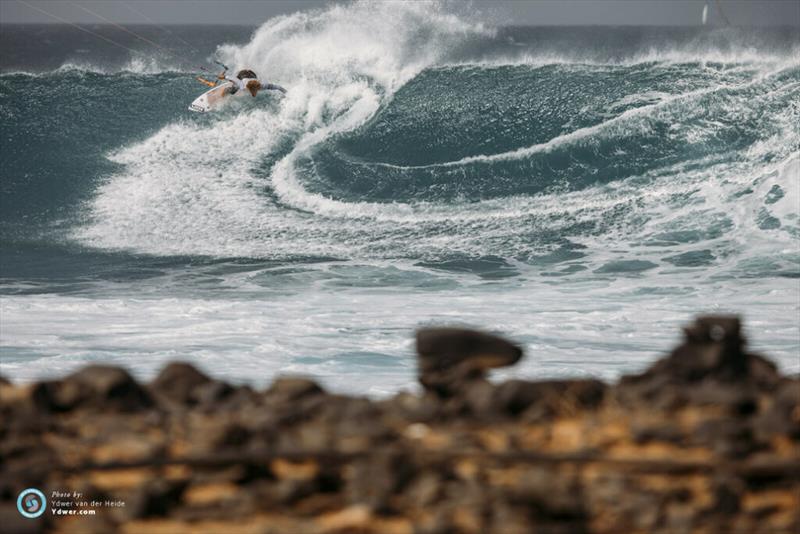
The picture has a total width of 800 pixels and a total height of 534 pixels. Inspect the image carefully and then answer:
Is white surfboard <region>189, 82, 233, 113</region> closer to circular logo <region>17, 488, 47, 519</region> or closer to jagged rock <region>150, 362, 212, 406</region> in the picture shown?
jagged rock <region>150, 362, 212, 406</region>

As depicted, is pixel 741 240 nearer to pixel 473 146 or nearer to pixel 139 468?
pixel 473 146

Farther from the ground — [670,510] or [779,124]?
[779,124]

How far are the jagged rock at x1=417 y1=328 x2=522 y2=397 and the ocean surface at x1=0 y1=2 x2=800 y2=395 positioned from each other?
369 cm

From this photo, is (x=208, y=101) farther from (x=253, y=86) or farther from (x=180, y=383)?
(x=180, y=383)

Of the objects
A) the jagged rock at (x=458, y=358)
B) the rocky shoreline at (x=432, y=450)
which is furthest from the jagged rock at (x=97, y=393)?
the jagged rock at (x=458, y=358)

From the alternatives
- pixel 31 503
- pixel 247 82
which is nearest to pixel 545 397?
pixel 31 503

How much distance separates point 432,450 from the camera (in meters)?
4.15

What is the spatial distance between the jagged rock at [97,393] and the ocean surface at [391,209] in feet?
11.9

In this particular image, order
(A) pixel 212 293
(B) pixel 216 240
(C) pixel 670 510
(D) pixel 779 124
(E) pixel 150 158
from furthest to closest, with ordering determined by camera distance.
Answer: (E) pixel 150 158 → (D) pixel 779 124 → (B) pixel 216 240 → (A) pixel 212 293 → (C) pixel 670 510

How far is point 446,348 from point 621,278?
8.29 meters

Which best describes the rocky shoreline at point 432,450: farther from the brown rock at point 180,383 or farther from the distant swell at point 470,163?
the distant swell at point 470,163

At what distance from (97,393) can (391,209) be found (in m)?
12.7

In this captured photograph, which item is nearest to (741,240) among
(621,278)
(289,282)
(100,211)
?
(621,278)

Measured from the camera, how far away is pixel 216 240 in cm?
1588
